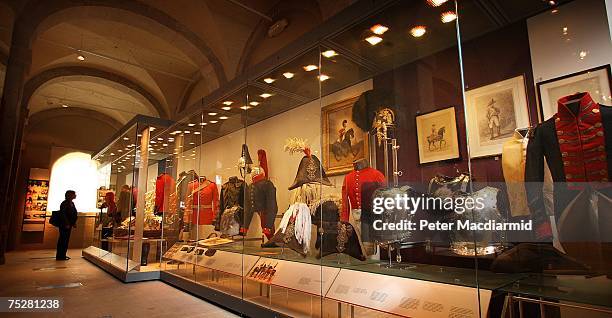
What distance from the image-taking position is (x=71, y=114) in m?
13.9

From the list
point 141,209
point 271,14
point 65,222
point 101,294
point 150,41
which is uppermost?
point 150,41

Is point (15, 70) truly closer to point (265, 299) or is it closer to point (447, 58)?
point (265, 299)

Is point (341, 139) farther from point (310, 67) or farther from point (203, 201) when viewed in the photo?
point (203, 201)

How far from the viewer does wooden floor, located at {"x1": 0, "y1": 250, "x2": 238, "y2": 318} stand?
11.6 feet

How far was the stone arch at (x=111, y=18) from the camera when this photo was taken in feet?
19.1

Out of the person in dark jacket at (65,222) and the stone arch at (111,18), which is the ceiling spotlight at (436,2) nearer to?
the stone arch at (111,18)

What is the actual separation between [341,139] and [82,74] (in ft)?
35.6

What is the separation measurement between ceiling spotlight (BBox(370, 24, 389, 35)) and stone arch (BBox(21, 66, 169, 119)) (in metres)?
10.3

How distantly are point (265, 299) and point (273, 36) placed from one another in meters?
5.81

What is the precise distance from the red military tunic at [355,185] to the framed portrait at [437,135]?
413mm

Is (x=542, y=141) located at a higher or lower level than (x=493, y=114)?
lower

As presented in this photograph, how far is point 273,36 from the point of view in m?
7.30

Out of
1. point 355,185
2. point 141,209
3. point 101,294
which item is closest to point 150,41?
point 141,209

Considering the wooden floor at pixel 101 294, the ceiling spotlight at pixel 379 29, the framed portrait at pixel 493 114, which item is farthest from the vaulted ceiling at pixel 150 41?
the wooden floor at pixel 101 294
